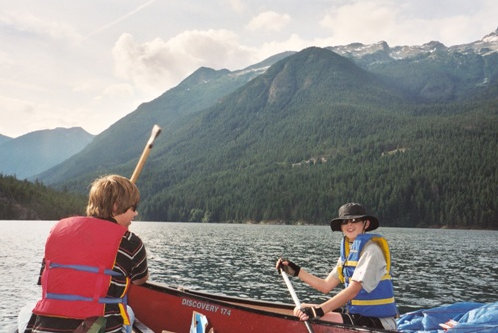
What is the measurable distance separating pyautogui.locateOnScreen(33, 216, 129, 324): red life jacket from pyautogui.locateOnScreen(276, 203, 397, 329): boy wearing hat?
3.69 meters

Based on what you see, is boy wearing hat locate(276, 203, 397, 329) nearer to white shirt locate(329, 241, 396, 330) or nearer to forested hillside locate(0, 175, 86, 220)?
white shirt locate(329, 241, 396, 330)

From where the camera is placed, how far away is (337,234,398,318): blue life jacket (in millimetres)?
7348

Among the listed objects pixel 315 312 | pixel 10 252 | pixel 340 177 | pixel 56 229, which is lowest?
pixel 10 252

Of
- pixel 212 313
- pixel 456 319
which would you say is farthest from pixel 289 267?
pixel 456 319

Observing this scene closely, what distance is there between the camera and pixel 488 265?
132 ft

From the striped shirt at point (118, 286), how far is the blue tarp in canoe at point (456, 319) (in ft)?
22.1

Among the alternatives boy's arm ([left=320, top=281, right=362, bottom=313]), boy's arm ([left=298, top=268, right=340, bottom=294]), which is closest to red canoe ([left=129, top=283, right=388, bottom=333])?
boy's arm ([left=298, top=268, right=340, bottom=294])

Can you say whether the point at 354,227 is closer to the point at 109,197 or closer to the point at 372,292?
the point at 372,292

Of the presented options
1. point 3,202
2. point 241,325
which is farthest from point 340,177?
point 241,325

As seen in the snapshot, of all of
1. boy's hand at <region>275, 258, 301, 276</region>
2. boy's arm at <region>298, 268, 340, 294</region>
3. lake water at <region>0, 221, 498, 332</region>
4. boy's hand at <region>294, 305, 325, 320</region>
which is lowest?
lake water at <region>0, 221, 498, 332</region>

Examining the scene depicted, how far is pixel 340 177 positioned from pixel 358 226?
195650 mm

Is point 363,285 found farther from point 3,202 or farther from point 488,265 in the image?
point 3,202

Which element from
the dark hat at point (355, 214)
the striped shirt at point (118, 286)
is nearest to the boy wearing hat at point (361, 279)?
the dark hat at point (355, 214)

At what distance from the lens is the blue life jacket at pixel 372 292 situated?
7.35 metres
